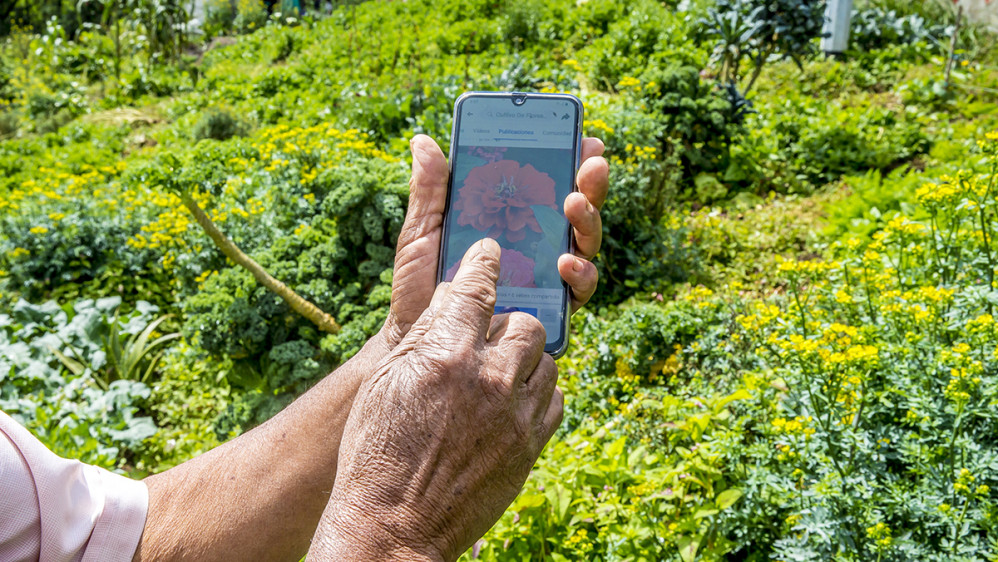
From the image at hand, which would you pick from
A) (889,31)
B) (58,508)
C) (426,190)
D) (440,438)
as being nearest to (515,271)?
(426,190)

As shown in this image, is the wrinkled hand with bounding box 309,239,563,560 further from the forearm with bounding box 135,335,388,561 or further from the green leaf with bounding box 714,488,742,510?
the green leaf with bounding box 714,488,742,510

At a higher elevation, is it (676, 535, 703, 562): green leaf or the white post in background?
the white post in background

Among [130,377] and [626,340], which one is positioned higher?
[626,340]

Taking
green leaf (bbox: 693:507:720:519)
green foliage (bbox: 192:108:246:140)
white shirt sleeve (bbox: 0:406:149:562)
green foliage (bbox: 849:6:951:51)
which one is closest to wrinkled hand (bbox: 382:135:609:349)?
white shirt sleeve (bbox: 0:406:149:562)

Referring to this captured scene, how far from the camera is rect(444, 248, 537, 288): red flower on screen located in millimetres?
1521

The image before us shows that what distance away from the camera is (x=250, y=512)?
4.73 feet

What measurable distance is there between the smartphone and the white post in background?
5.77 meters

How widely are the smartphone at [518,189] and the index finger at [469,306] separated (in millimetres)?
288

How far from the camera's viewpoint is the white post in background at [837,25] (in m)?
6.20

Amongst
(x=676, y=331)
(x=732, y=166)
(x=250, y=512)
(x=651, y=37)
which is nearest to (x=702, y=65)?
(x=651, y=37)

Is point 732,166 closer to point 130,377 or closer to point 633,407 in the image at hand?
point 633,407

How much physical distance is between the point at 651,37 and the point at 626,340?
14.9ft

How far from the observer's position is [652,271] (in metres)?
3.98

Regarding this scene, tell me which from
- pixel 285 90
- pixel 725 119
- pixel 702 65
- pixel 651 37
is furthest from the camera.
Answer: pixel 285 90
